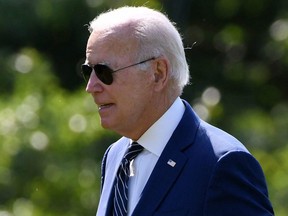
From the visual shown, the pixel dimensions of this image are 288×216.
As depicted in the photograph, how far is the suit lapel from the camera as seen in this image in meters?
3.20

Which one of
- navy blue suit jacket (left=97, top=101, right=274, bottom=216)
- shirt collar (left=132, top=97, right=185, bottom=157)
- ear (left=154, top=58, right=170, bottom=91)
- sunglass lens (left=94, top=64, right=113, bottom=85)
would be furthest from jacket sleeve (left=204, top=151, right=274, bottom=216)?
sunglass lens (left=94, top=64, right=113, bottom=85)

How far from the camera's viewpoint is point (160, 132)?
3328mm

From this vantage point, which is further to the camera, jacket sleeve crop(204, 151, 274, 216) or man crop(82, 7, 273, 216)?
man crop(82, 7, 273, 216)

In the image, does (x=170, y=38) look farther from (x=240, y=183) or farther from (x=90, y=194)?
(x=90, y=194)

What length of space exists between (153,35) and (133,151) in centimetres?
39

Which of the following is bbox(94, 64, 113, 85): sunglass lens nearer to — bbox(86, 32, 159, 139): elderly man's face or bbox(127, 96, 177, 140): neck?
bbox(86, 32, 159, 139): elderly man's face

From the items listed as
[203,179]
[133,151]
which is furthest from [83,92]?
[203,179]

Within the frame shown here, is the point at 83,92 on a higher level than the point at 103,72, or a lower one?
lower

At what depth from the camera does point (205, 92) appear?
290 inches

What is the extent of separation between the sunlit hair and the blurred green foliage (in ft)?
7.02

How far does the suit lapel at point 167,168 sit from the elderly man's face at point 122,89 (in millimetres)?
120

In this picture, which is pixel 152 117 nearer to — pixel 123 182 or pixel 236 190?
pixel 123 182

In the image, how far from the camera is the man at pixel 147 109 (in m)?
3.21

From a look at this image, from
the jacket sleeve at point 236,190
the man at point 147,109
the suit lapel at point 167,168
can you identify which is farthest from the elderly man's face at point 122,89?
the jacket sleeve at point 236,190
